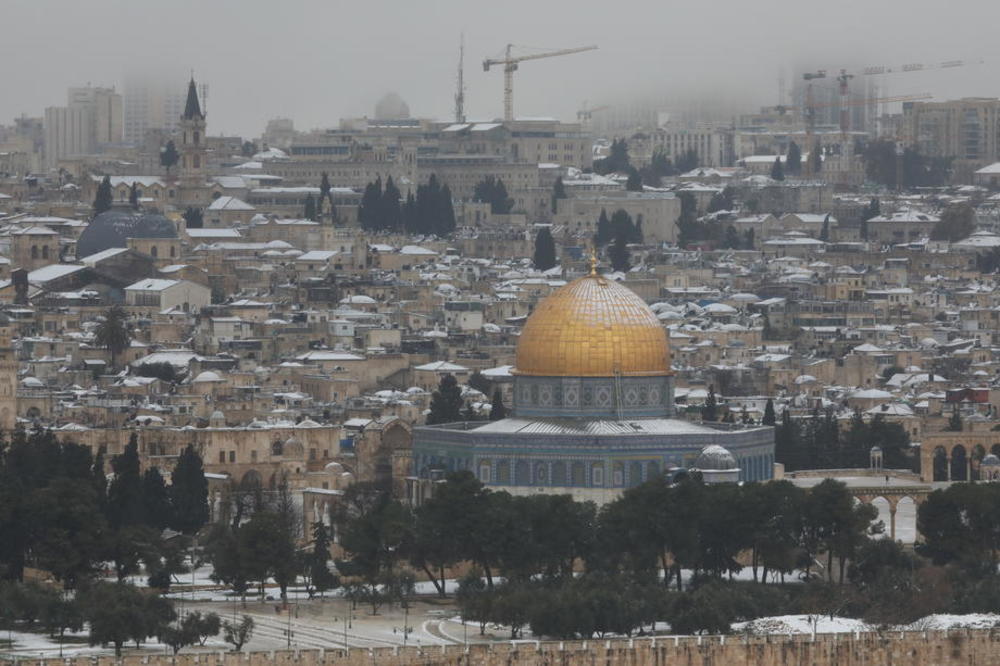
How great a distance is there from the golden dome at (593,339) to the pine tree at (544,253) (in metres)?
54.4

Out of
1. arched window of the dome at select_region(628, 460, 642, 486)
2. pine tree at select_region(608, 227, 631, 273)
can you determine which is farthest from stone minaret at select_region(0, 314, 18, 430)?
pine tree at select_region(608, 227, 631, 273)

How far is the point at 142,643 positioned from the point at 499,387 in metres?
40.1

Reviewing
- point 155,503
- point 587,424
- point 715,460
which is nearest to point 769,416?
point 587,424

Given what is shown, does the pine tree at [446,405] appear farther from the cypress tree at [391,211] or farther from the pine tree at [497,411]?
the cypress tree at [391,211]

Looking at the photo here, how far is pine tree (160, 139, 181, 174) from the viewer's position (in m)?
165

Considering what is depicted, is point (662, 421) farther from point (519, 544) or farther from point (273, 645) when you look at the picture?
point (273, 645)

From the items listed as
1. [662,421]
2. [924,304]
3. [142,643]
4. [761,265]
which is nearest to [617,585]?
[142,643]

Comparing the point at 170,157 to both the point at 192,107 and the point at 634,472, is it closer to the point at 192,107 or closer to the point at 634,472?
the point at 192,107

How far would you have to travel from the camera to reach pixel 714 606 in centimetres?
6850

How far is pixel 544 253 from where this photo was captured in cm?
14050

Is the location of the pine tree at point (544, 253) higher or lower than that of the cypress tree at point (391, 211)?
lower

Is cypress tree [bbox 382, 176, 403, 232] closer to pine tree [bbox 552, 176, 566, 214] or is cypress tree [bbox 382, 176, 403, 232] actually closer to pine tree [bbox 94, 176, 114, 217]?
pine tree [bbox 94, 176, 114, 217]

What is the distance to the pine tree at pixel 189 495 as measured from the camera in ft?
269

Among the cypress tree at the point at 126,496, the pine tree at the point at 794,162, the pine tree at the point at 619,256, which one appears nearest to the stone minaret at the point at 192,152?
the pine tree at the point at 619,256
